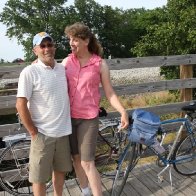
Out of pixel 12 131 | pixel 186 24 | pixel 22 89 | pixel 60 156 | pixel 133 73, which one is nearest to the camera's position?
pixel 22 89

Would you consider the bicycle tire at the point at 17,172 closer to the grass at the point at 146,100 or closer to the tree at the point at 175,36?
the tree at the point at 175,36

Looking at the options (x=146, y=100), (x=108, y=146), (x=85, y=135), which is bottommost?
(x=146, y=100)

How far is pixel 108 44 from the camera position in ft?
176

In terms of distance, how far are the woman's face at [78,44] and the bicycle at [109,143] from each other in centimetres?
114

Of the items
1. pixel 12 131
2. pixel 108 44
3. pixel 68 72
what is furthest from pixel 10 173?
pixel 108 44

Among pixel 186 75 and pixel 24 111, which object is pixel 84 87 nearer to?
pixel 24 111

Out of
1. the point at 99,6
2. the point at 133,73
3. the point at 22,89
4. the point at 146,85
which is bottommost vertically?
the point at 133,73

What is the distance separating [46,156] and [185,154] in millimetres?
1987

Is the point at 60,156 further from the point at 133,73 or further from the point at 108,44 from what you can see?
the point at 108,44

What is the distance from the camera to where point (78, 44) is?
11.0 feet

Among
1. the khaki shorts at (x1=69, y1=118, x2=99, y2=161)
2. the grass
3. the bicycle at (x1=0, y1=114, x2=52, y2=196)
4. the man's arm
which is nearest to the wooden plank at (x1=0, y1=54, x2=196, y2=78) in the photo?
the bicycle at (x1=0, y1=114, x2=52, y2=196)

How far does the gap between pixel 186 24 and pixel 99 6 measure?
45.1 metres

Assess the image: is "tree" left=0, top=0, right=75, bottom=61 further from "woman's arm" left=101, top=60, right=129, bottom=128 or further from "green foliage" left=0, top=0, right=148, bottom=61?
"woman's arm" left=101, top=60, right=129, bottom=128

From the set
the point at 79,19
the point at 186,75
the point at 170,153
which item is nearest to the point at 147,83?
the point at 186,75
